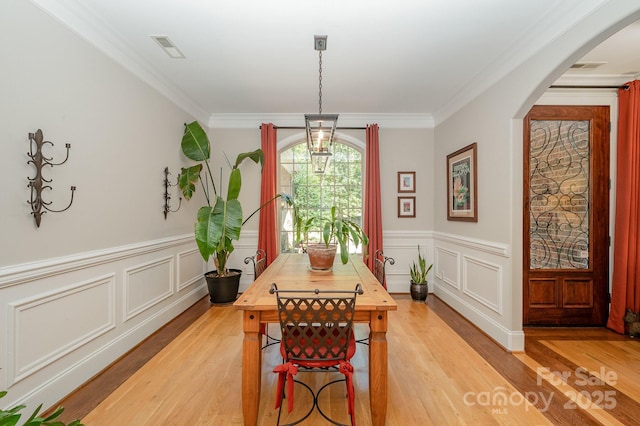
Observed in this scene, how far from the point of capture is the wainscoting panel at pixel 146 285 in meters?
2.77

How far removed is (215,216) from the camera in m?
3.11

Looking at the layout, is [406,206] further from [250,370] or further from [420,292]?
[250,370]

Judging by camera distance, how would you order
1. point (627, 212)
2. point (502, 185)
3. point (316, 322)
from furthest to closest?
point (627, 212)
point (502, 185)
point (316, 322)

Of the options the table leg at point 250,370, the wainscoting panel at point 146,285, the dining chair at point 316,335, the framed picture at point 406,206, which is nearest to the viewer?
the dining chair at point 316,335

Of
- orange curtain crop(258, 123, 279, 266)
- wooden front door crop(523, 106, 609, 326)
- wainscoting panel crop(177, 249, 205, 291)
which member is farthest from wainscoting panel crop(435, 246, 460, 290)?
wainscoting panel crop(177, 249, 205, 291)

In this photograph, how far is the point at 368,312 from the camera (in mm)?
1769

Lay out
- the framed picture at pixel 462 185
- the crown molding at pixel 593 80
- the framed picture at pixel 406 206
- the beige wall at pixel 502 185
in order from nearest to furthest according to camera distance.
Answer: the beige wall at pixel 502 185 → the crown molding at pixel 593 80 → the framed picture at pixel 462 185 → the framed picture at pixel 406 206

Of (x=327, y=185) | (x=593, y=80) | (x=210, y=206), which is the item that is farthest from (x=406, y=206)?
(x=210, y=206)

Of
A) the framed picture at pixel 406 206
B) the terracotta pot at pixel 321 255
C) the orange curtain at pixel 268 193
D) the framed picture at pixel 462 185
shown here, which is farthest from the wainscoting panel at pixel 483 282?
the orange curtain at pixel 268 193

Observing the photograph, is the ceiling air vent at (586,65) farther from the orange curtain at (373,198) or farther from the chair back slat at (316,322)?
the chair back slat at (316,322)

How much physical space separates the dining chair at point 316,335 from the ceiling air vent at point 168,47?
2.34m

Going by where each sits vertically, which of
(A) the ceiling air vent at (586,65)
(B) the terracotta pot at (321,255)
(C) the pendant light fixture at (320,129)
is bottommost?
(B) the terracotta pot at (321,255)

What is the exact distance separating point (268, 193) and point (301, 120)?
122 centimetres

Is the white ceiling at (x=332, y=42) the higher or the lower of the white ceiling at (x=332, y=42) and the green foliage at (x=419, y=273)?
the higher
